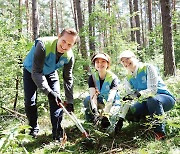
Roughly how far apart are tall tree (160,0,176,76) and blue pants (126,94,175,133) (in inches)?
169

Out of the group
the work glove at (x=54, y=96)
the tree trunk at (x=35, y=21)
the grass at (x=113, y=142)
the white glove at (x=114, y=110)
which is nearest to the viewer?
A: the grass at (x=113, y=142)

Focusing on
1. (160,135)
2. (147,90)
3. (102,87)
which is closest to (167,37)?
(102,87)

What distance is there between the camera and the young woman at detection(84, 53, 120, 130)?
4180mm

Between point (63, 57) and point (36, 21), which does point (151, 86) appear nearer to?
point (63, 57)

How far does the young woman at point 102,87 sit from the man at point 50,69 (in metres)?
0.35

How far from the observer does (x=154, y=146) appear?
11.7ft

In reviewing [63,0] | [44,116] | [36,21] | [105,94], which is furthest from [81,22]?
[63,0]

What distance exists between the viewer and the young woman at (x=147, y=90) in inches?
149

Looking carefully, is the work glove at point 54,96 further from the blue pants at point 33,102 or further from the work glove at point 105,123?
the work glove at point 105,123

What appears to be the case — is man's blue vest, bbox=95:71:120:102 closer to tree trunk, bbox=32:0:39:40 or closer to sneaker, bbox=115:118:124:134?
sneaker, bbox=115:118:124:134

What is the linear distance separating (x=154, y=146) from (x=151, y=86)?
792 millimetres

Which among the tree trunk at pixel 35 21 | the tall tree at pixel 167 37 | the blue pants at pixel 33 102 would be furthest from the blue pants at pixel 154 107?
the tree trunk at pixel 35 21

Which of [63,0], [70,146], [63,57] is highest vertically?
[63,0]

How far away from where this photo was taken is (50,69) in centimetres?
410
